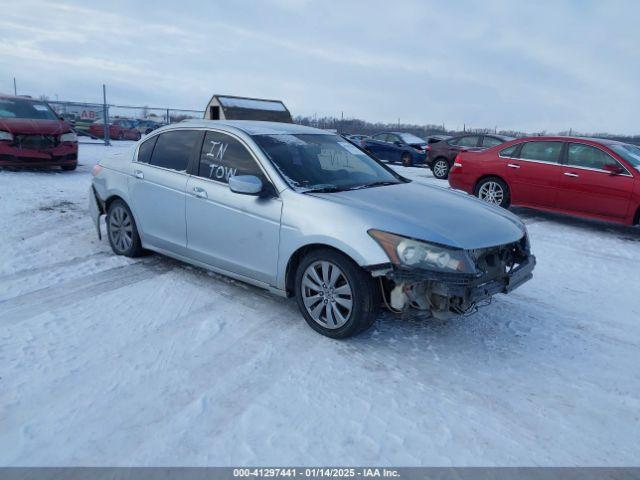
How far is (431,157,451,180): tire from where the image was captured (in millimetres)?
15109

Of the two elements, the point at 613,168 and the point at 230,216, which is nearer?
the point at 230,216

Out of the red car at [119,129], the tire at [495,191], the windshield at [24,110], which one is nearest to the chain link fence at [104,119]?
the red car at [119,129]

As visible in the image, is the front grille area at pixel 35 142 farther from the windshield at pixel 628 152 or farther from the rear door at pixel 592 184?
the windshield at pixel 628 152

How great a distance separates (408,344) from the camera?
373cm

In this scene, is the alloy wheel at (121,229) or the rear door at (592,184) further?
the rear door at (592,184)

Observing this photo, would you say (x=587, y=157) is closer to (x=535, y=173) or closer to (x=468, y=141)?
(x=535, y=173)

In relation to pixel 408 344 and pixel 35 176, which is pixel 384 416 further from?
pixel 35 176

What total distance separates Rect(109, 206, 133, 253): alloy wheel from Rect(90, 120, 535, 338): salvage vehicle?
0.02 m

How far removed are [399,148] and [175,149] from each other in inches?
571

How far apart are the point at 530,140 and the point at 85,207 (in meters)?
7.85

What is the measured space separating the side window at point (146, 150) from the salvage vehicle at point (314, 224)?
0.05ft

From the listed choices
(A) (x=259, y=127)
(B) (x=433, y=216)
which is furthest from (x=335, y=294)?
(A) (x=259, y=127)

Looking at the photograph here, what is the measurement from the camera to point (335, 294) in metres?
3.62

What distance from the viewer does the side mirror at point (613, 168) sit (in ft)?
25.0
